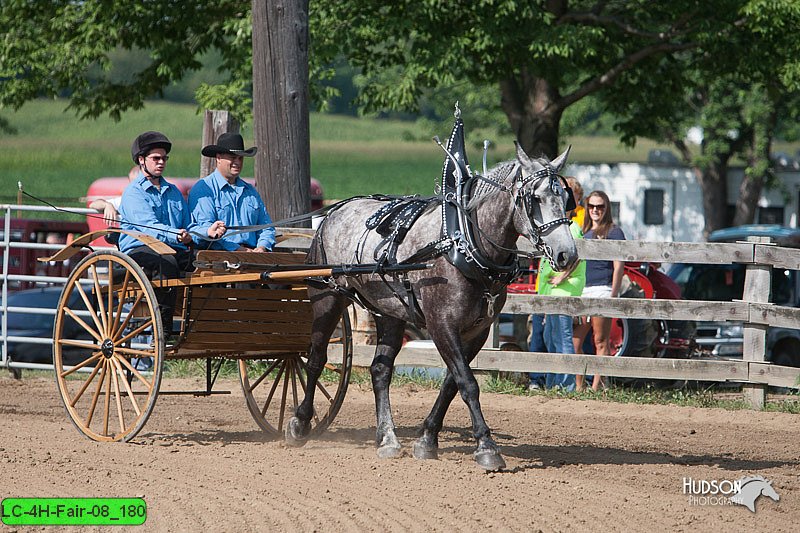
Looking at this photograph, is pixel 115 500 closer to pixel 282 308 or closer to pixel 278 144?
pixel 282 308

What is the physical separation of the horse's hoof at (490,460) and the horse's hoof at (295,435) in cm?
165

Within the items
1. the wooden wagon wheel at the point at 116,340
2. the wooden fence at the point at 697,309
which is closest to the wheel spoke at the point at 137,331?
the wooden wagon wheel at the point at 116,340

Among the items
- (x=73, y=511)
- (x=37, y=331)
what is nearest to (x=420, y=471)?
(x=73, y=511)

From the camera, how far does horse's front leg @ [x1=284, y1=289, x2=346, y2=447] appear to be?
7.85m

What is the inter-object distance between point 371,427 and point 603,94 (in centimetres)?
1300

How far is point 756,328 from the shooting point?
1018 centimetres

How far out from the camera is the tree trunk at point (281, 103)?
1078 centimetres

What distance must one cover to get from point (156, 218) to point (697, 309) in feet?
16.2

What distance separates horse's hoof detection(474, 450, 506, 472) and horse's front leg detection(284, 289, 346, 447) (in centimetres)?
154

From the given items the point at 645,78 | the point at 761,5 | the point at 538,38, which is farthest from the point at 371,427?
the point at 645,78

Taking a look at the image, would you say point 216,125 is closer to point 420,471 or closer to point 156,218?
point 156,218

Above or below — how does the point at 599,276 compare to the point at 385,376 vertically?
above

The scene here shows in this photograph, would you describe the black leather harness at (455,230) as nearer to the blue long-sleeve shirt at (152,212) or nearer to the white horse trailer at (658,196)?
the blue long-sleeve shirt at (152,212)

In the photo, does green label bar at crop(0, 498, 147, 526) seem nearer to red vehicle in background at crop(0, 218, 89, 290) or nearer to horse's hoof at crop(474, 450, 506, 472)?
horse's hoof at crop(474, 450, 506, 472)
